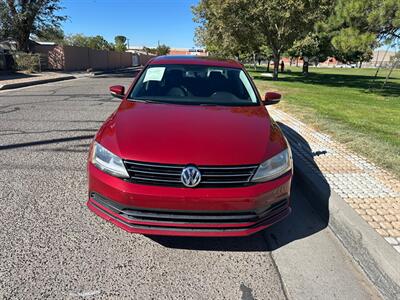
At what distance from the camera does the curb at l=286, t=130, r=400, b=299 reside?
2672mm

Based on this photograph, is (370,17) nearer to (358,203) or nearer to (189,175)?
(358,203)

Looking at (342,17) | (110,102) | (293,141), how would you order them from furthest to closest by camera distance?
(342,17)
(110,102)
(293,141)

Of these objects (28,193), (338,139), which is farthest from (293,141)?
(28,193)

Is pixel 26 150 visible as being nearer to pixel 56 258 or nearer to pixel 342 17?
pixel 56 258

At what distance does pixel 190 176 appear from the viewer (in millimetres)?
2691

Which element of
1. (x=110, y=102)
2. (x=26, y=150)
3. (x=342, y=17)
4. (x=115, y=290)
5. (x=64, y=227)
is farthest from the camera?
(x=342, y=17)

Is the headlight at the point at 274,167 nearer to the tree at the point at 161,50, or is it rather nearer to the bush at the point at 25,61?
the bush at the point at 25,61

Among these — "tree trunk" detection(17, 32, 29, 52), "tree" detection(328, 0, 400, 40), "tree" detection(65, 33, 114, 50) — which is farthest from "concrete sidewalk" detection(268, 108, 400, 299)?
"tree" detection(65, 33, 114, 50)

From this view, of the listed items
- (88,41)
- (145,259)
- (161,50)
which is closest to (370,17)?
(145,259)

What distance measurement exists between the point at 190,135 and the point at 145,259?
1106mm

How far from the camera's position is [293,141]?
20.7 feet

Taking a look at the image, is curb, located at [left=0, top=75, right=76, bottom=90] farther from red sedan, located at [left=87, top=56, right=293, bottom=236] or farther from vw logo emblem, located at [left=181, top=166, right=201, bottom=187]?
vw logo emblem, located at [left=181, top=166, right=201, bottom=187]

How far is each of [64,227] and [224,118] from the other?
73.4 inches

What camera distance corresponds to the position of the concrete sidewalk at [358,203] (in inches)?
111
